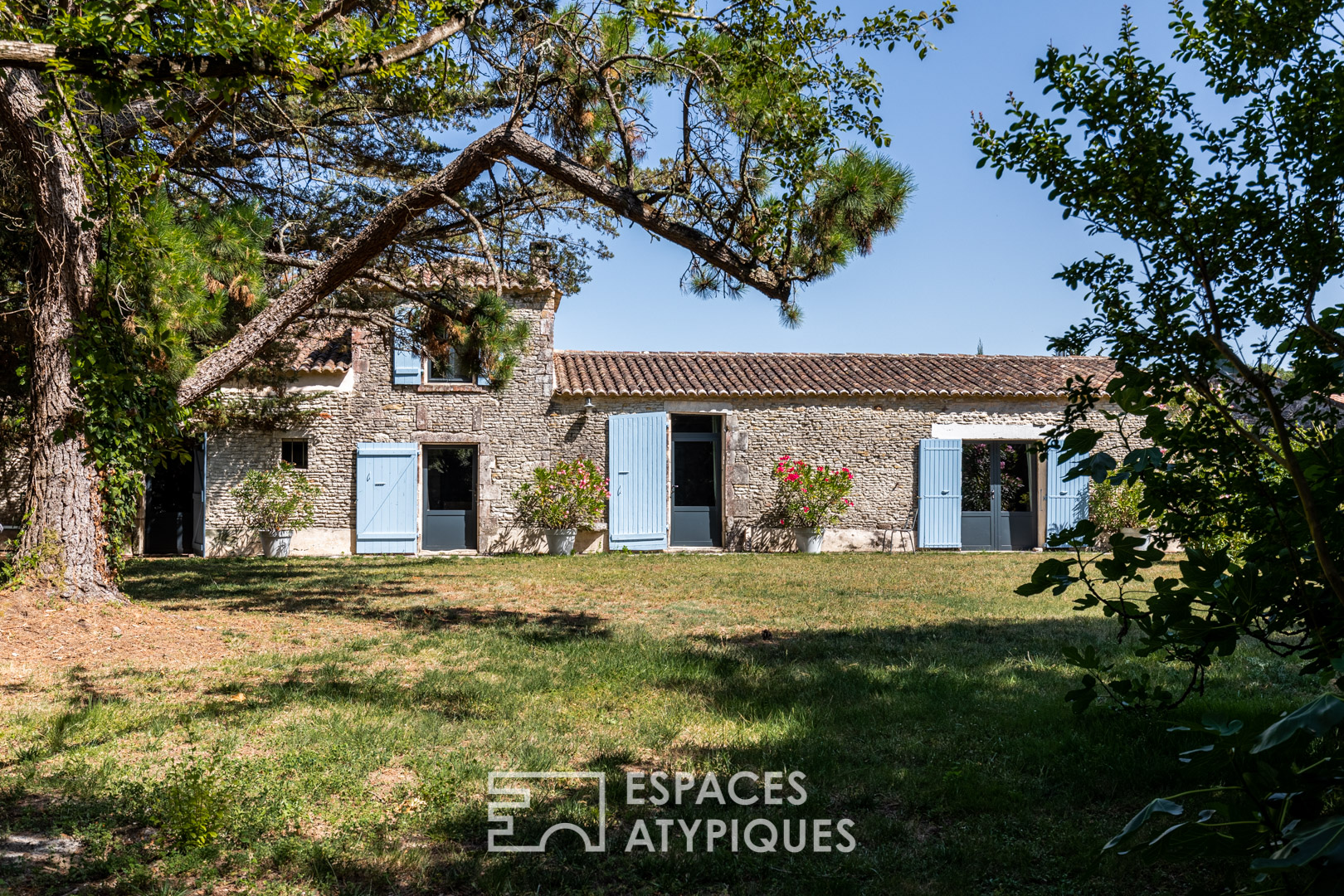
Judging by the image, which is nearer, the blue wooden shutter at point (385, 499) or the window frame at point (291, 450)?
the blue wooden shutter at point (385, 499)

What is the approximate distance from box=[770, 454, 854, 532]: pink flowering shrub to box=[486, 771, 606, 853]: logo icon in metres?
10.8

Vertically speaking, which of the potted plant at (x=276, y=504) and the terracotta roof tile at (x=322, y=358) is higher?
the terracotta roof tile at (x=322, y=358)

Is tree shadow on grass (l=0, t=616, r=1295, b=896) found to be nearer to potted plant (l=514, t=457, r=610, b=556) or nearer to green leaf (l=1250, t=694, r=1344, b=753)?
green leaf (l=1250, t=694, r=1344, b=753)

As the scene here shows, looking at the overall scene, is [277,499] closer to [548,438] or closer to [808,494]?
[548,438]

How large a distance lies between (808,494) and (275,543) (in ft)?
28.0

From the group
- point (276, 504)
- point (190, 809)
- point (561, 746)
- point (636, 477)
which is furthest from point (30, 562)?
point (636, 477)

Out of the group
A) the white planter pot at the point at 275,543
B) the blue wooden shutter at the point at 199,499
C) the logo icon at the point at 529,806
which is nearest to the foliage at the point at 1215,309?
the logo icon at the point at 529,806

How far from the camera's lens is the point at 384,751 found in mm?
3404

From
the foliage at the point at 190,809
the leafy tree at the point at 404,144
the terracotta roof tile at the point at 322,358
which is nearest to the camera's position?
the foliage at the point at 190,809

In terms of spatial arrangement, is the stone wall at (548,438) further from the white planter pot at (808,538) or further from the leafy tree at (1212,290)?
the leafy tree at (1212,290)

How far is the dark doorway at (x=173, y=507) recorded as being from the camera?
13648 mm

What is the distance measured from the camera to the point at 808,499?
13773mm

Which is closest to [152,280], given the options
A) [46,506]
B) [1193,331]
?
[46,506]

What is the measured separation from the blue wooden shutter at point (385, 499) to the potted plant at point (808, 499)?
19.5 ft
